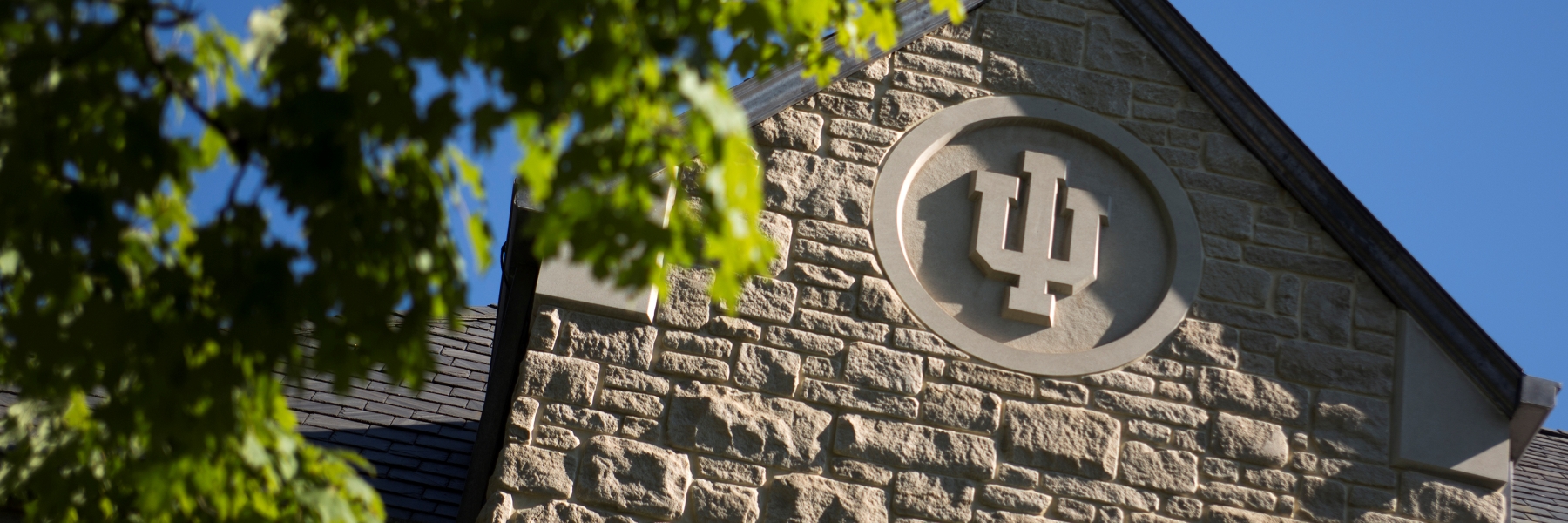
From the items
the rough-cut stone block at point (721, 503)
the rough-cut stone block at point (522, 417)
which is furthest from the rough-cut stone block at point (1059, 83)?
the rough-cut stone block at point (522, 417)

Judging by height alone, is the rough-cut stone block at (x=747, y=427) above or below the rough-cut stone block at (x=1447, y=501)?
below

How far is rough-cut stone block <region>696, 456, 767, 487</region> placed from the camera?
16.6ft

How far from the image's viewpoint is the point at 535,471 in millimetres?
4961

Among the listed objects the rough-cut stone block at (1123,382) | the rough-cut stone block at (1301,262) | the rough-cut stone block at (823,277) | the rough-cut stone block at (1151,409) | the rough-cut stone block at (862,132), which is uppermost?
the rough-cut stone block at (862,132)

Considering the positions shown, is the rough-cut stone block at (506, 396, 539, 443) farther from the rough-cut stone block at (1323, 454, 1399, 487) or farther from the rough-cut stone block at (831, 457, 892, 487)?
the rough-cut stone block at (1323, 454, 1399, 487)

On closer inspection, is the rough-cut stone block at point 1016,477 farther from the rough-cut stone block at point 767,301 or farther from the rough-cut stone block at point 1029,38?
the rough-cut stone block at point 1029,38

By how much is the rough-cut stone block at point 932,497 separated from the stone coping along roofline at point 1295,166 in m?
1.71

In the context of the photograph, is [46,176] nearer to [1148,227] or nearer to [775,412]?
[775,412]

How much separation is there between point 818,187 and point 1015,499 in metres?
1.57

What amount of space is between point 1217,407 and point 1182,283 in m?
0.57

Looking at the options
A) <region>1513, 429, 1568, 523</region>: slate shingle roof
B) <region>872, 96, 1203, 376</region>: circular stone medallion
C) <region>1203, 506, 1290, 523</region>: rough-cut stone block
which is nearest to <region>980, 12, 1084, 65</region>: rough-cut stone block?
<region>872, 96, 1203, 376</region>: circular stone medallion

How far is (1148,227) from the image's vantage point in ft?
19.1

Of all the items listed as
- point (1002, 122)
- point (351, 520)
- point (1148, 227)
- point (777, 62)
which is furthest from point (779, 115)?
point (351, 520)

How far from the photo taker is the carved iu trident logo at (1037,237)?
5539 millimetres
